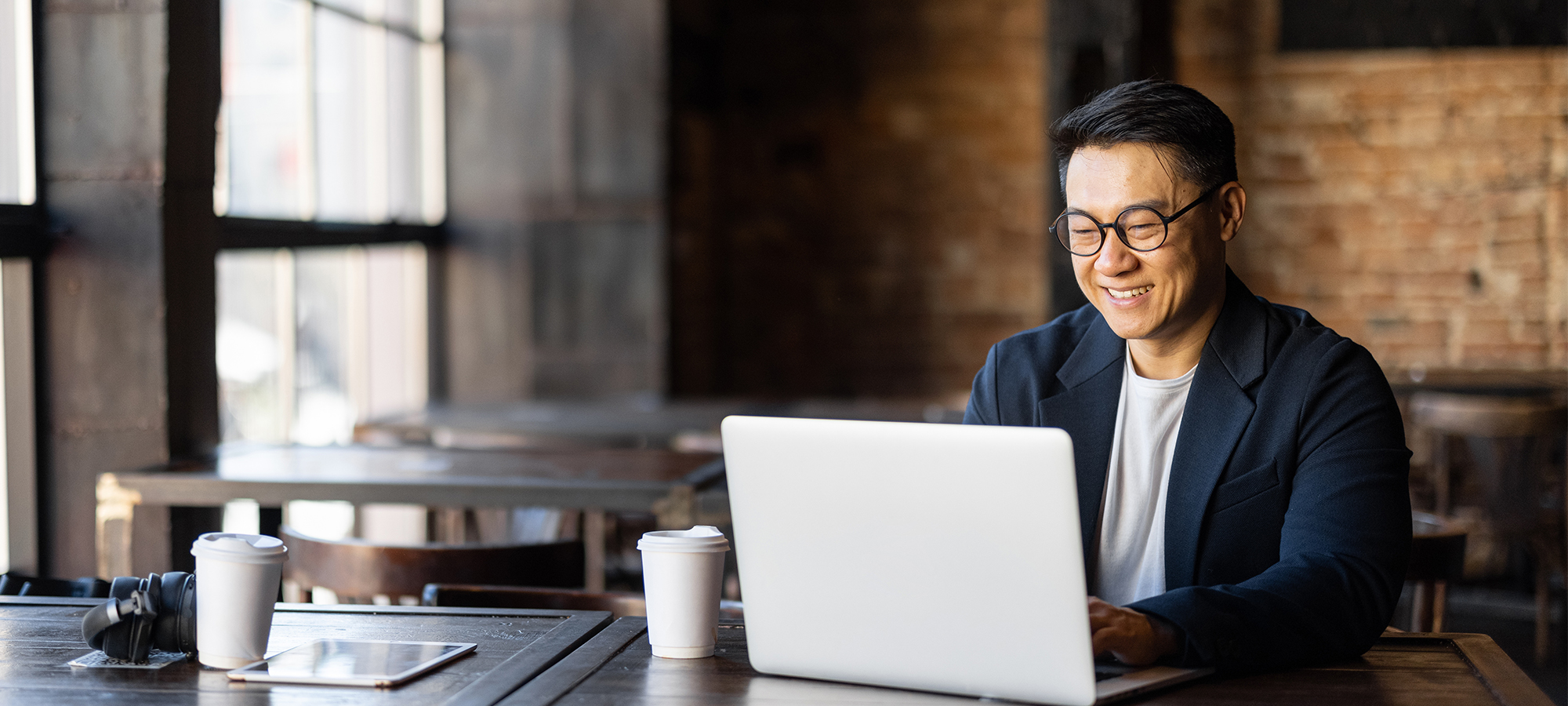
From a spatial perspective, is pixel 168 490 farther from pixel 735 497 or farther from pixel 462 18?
pixel 462 18

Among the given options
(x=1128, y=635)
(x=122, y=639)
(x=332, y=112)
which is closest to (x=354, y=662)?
(x=122, y=639)

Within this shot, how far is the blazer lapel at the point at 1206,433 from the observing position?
6.22ft

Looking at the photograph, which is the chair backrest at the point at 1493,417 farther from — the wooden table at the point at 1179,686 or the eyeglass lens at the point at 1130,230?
the eyeglass lens at the point at 1130,230

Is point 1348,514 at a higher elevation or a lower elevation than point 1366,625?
higher

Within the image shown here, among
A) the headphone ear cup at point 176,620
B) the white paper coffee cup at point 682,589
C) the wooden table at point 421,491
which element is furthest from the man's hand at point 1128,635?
the wooden table at point 421,491

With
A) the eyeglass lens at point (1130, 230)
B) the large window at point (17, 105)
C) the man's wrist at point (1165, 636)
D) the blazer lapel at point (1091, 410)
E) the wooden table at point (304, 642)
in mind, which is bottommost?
the wooden table at point (304, 642)

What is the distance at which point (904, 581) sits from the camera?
1455 millimetres

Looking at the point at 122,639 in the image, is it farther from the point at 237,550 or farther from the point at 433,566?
the point at 433,566

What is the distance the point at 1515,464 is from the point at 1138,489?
3.16 m

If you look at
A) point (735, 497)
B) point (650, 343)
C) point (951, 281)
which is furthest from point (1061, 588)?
point (951, 281)

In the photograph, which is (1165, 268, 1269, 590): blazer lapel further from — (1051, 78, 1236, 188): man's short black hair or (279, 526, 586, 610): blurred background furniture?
(279, 526, 586, 610): blurred background furniture

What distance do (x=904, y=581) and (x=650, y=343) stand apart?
4782 millimetres

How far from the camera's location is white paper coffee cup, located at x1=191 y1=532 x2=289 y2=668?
1.65 metres

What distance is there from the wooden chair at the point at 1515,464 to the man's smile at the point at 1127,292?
3174 mm
